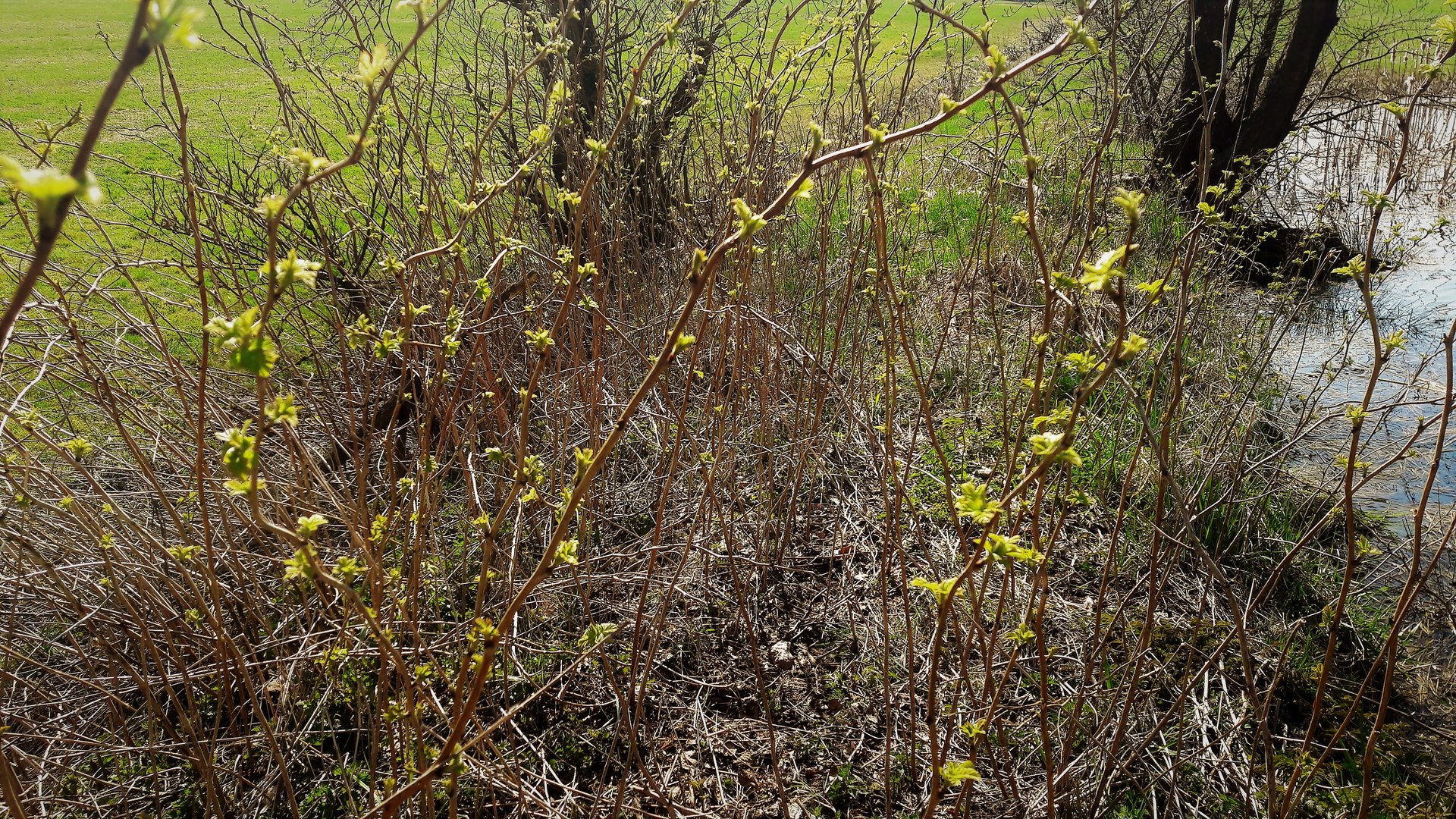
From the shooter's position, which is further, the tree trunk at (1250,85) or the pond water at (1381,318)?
the tree trunk at (1250,85)

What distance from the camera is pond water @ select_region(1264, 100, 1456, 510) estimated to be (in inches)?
143

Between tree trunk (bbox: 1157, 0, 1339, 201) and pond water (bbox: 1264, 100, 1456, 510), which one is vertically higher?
tree trunk (bbox: 1157, 0, 1339, 201)

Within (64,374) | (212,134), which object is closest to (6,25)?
(212,134)

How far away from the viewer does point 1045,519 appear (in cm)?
308

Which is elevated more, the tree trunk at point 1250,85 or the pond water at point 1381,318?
the tree trunk at point 1250,85

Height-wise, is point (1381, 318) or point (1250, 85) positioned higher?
point (1250, 85)

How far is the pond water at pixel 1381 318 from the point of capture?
12.0ft

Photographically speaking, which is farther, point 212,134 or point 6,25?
point 6,25

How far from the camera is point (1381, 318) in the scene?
543 centimetres

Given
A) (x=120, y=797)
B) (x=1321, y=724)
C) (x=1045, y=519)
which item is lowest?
(x=120, y=797)

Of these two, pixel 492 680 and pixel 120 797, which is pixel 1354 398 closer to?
pixel 492 680

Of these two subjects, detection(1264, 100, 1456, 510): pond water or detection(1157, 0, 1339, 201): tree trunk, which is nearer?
detection(1264, 100, 1456, 510): pond water

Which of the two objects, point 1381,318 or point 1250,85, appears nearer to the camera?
point 1381,318

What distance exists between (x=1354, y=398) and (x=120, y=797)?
557 centimetres
